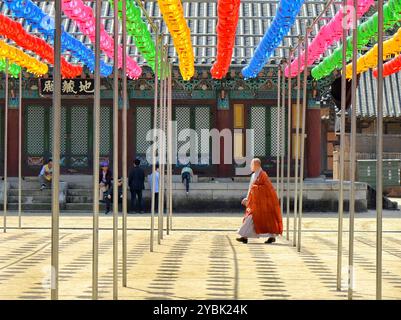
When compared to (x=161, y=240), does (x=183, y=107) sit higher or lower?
higher

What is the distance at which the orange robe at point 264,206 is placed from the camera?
18.4 metres

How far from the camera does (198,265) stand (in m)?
14.2

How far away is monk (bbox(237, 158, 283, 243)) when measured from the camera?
1836 centimetres

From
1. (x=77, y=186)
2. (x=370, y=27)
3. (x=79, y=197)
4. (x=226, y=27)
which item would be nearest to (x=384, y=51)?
(x=370, y=27)

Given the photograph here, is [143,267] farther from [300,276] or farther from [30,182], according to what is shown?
[30,182]

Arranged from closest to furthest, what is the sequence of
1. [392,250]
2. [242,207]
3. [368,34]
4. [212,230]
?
[368,34] → [392,250] → [212,230] → [242,207]

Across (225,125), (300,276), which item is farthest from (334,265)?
(225,125)

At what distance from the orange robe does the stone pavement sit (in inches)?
14.0

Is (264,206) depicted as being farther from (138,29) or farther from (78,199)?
(78,199)

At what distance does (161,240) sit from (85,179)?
1326cm

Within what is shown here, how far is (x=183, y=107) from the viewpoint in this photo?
3253 centimetres

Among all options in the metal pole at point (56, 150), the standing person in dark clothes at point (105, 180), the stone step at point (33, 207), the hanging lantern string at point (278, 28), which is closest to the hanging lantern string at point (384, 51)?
the hanging lantern string at point (278, 28)

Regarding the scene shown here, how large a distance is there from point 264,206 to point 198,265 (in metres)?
4.42

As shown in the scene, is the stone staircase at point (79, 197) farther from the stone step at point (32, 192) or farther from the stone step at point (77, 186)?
the stone step at point (32, 192)
